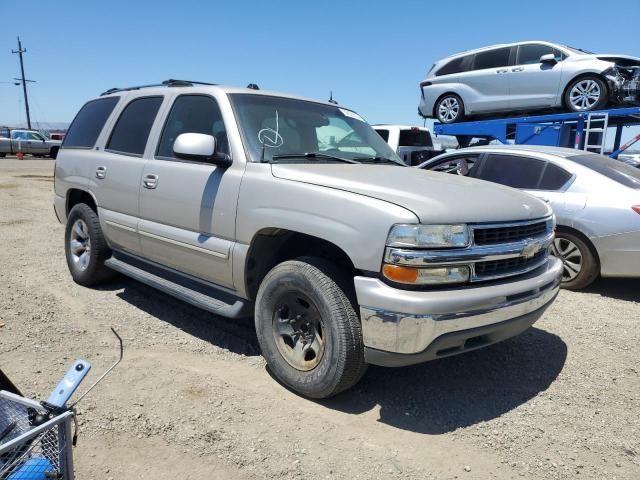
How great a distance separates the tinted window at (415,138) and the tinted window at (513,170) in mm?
5697

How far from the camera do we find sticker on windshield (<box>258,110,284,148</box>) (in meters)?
3.56

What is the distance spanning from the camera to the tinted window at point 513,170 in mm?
5859

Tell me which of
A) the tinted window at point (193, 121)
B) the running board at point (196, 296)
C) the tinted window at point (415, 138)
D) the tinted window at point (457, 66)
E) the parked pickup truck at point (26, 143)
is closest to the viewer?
the running board at point (196, 296)

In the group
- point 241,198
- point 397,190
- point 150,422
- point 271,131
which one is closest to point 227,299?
point 241,198

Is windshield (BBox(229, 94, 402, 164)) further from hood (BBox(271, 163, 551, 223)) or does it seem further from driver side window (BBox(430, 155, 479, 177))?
driver side window (BBox(430, 155, 479, 177))

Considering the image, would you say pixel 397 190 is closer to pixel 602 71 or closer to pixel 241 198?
pixel 241 198

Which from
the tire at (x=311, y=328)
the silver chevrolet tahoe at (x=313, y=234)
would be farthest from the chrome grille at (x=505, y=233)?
the tire at (x=311, y=328)

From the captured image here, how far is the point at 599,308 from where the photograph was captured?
4.96 m

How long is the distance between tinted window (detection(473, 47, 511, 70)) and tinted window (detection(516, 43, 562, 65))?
265mm

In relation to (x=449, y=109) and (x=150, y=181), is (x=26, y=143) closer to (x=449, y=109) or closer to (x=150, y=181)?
(x=449, y=109)

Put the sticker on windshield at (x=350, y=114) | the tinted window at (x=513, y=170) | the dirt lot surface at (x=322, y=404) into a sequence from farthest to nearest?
the tinted window at (x=513, y=170) → the sticker on windshield at (x=350, y=114) → the dirt lot surface at (x=322, y=404)

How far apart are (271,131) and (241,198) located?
651 mm

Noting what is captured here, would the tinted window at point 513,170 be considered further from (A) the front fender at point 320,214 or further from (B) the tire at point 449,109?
(B) the tire at point 449,109

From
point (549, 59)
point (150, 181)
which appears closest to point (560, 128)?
point (549, 59)
